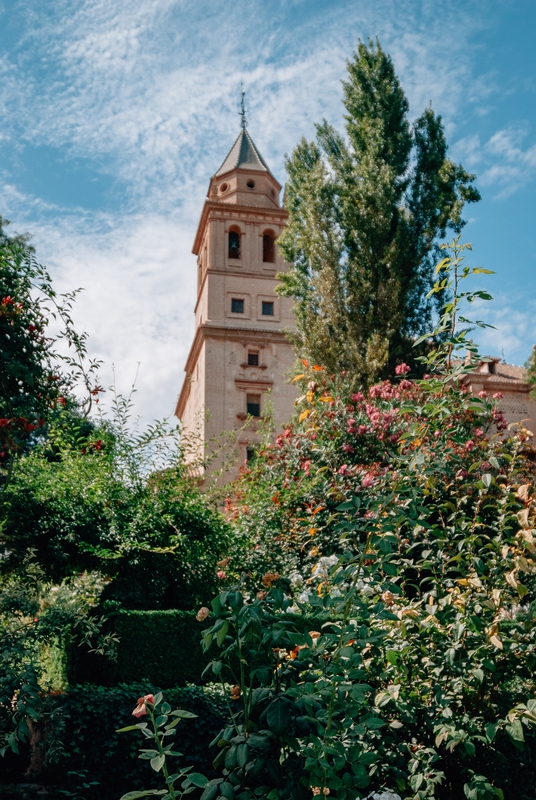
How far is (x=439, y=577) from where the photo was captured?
4980 millimetres

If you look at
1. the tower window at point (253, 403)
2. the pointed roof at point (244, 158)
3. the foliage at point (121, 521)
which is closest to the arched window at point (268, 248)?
the pointed roof at point (244, 158)

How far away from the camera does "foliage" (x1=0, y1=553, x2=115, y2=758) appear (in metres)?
4.27

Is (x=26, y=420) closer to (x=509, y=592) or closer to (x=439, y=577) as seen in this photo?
(x=439, y=577)

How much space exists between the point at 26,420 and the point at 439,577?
119 inches

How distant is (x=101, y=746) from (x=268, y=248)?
33.4 meters

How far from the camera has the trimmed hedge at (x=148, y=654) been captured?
23.2 feet

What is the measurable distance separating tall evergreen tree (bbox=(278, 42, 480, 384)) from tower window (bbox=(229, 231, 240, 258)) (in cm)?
2147

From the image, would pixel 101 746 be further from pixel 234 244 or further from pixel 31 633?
pixel 234 244

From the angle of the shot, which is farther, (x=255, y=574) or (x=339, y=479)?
(x=339, y=479)

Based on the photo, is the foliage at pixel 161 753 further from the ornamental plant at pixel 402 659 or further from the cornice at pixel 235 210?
the cornice at pixel 235 210

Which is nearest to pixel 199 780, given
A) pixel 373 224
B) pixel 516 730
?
pixel 516 730

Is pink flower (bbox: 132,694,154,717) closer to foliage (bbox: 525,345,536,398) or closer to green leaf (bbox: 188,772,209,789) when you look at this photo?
green leaf (bbox: 188,772,209,789)

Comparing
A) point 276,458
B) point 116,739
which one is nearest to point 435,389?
point 116,739

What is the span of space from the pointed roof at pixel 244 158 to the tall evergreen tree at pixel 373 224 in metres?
24.0
